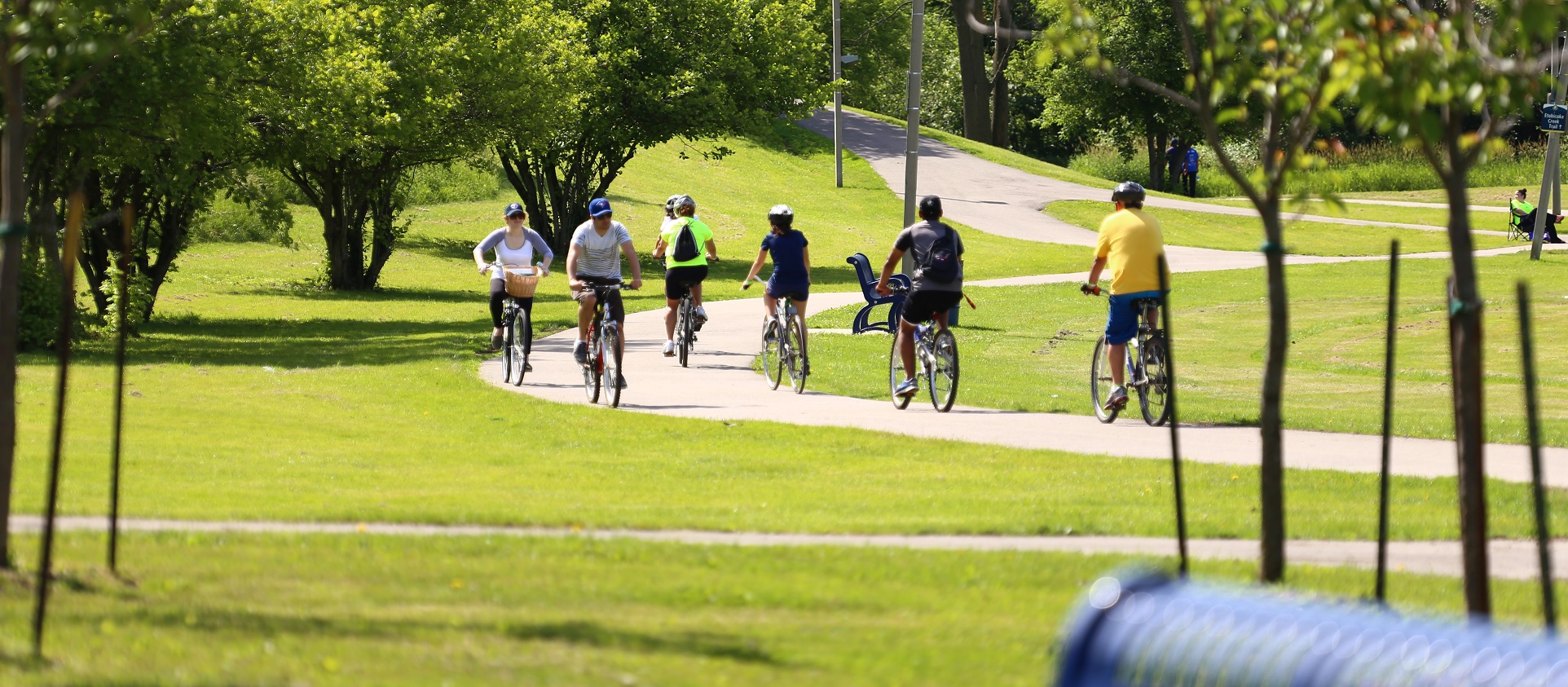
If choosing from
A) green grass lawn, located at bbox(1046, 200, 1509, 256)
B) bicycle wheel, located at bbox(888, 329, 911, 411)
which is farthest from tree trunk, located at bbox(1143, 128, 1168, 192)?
bicycle wheel, located at bbox(888, 329, 911, 411)

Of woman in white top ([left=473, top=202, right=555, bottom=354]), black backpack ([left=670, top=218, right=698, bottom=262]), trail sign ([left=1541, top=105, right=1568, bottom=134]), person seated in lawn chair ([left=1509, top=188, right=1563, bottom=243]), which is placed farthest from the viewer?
person seated in lawn chair ([left=1509, top=188, right=1563, bottom=243])

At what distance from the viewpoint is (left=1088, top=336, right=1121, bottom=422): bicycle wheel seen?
44.7 ft

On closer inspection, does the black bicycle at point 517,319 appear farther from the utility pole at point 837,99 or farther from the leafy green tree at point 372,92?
the utility pole at point 837,99

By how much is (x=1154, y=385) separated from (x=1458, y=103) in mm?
7932

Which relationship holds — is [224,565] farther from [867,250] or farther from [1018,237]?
[1018,237]

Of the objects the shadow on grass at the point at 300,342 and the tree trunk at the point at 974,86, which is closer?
the shadow on grass at the point at 300,342

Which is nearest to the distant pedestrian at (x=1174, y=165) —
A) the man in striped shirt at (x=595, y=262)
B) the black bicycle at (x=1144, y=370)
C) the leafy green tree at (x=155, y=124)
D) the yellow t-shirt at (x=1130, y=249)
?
the leafy green tree at (x=155, y=124)

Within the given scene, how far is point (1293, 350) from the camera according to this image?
22.8 metres

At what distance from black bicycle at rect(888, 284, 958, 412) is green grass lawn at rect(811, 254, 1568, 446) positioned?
73cm

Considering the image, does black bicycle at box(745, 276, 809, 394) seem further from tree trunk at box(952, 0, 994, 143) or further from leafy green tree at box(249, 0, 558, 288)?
tree trunk at box(952, 0, 994, 143)

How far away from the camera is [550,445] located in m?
12.6

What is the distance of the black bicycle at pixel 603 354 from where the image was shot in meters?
14.9

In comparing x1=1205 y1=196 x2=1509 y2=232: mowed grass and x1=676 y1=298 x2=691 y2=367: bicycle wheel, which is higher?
x1=1205 y1=196 x2=1509 y2=232: mowed grass

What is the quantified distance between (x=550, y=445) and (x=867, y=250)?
32.7 metres
